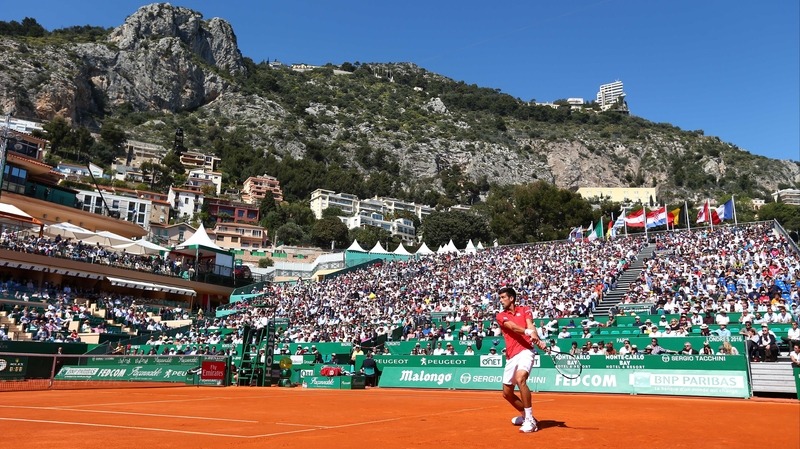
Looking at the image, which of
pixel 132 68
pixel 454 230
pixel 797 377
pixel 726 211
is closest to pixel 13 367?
pixel 797 377

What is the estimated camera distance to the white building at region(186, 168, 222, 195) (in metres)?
130

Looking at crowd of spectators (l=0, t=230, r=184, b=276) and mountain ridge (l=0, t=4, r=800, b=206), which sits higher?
mountain ridge (l=0, t=4, r=800, b=206)

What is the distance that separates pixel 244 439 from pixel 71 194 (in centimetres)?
5820

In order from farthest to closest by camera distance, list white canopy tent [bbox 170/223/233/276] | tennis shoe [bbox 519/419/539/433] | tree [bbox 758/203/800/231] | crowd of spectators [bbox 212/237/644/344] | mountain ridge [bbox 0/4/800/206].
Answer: mountain ridge [bbox 0/4/800/206], tree [bbox 758/203/800/231], white canopy tent [bbox 170/223/233/276], crowd of spectators [bbox 212/237/644/344], tennis shoe [bbox 519/419/539/433]

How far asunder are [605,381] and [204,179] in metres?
125

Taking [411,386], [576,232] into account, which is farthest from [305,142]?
[411,386]

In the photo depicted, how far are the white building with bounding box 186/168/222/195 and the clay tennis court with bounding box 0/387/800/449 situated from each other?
122 m

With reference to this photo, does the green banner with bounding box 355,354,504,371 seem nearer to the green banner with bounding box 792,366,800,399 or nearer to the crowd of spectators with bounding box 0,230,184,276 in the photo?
the green banner with bounding box 792,366,800,399

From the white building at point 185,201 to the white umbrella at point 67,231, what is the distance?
68.6m

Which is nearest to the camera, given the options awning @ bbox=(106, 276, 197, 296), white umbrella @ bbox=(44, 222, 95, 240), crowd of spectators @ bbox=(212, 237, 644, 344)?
crowd of spectators @ bbox=(212, 237, 644, 344)

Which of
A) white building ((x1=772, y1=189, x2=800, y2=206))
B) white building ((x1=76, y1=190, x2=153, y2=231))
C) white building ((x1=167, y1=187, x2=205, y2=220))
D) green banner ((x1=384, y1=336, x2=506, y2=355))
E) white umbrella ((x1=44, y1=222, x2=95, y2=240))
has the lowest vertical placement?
green banner ((x1=384, y1=336, x2=506, y2=355))

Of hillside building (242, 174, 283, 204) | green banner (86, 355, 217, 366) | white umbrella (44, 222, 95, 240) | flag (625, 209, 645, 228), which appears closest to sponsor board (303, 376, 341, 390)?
green banner (86, 355, 217, 366)

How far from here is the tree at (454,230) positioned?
4587 inches

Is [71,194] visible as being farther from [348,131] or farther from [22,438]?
[348,131]
